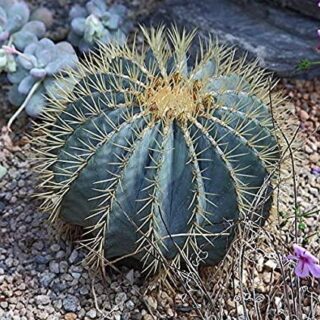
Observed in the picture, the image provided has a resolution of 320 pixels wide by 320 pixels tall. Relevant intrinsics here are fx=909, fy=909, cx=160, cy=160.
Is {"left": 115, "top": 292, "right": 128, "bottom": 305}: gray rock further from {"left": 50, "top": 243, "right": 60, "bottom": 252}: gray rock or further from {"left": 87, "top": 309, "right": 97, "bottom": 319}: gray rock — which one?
{"left": 50, "top": 243, "right": 60, "bottom": 252}: gray rock

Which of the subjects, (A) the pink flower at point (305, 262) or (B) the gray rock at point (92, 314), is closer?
(A) the pink flower at point (305, 262)

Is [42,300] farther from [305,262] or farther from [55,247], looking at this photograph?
[305,262]

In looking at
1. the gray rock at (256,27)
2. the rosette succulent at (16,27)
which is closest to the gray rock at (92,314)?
the rosette succulent at (16,27)

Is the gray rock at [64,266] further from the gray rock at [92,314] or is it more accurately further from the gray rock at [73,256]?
the gray rock at [92,314]

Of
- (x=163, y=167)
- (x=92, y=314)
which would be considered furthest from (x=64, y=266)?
(x=163, y=167)

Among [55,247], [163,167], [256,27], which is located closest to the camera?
[163,167]

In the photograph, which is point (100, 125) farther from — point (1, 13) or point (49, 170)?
point (1, 13)
